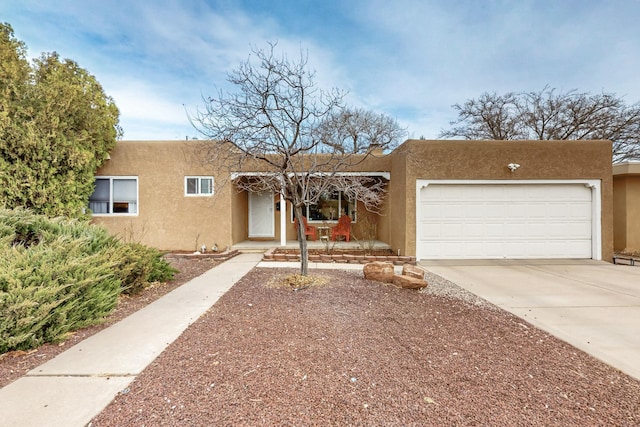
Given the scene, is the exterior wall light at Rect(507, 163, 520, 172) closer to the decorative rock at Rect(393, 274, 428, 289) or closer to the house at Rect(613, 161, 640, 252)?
the house at Rect(613, 161, 640, 252)

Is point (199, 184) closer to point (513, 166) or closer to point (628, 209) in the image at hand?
point (513, 166)

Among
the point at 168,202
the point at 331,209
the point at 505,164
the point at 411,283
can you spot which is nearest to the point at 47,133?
the point at 168,202

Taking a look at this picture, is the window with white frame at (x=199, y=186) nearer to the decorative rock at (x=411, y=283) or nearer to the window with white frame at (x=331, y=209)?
the window with white frame at (x=331, y=209)

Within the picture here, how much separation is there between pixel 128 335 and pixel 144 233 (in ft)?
23.9

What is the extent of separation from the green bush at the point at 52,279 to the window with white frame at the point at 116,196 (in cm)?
493

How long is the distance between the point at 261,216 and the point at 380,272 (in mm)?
7408

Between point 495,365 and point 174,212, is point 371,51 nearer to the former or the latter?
point 174,212

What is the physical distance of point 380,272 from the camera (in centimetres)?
585

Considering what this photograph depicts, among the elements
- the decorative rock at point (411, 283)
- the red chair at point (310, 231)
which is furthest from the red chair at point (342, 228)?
the decorative rock at point (411, 283)

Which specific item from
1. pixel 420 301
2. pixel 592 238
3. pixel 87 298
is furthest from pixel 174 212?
pixel 592 238

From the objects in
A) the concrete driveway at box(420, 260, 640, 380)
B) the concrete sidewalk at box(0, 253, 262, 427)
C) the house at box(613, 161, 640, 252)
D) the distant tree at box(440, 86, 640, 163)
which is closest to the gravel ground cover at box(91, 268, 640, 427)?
the concrete sidewalk at box(0, 253, 262, 427)

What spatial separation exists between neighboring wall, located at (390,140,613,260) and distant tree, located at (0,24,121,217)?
364 inches

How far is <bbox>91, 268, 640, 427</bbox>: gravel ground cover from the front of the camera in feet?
6.81

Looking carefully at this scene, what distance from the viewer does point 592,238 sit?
878 centimetres
